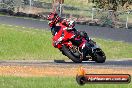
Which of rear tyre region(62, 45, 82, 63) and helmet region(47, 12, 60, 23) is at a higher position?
helmet region(47, 12, 60, 23)

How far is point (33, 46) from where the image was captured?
27.0 meters

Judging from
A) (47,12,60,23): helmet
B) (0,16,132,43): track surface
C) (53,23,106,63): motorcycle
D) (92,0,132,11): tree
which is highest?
(47,12,60,23): helmet

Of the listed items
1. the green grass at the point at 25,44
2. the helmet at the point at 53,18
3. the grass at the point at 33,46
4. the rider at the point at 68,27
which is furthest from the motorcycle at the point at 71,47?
the green grass at the point at 25,44

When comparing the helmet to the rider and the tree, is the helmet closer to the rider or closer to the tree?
the rider

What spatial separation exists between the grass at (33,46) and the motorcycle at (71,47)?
3.66 metres

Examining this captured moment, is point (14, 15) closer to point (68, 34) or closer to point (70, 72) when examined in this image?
point (68, 34)

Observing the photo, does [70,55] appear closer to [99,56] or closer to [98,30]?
[99,56]

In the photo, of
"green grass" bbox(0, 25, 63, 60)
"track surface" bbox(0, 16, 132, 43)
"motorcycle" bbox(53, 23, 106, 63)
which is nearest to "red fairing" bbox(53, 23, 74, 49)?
"motorcycle" bbox(53, 23, 106, 63)

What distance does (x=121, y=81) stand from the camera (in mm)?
7766

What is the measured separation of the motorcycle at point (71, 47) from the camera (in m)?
19.8

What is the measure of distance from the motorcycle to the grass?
3664mm

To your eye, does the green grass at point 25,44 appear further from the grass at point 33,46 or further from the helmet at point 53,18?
the helmet at point 53,18

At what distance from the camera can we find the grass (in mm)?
24875

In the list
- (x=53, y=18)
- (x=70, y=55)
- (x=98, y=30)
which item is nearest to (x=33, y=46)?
(x=70, y=55)
